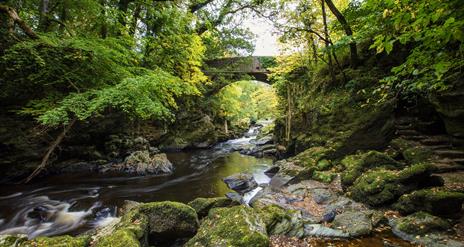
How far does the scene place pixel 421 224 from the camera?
4.12m

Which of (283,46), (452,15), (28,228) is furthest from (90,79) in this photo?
(283,46)

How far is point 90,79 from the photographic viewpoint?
22.3ft

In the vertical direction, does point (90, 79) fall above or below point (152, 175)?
above

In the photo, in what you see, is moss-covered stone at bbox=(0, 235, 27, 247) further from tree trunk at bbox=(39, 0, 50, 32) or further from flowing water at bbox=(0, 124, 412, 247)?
tree trunk at bbox=(39, 0, 50, 32)

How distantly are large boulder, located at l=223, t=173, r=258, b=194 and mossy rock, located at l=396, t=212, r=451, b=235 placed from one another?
4739 mm

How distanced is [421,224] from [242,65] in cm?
1749

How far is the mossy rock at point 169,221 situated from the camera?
4.41 metres

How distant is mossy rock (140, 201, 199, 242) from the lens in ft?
14.5

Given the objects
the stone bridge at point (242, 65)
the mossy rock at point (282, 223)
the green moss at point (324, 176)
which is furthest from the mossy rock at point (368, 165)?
the stone bridge at point (242, 65)

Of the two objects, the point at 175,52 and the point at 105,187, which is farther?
the point at 175,52

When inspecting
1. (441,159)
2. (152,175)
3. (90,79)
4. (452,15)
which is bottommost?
(152,175)

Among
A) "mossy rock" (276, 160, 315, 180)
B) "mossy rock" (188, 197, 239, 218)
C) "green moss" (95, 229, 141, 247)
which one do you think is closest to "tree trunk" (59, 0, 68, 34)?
"mossy rock" (188, 197, 239, 218)

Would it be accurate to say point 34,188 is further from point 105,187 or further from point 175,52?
point 175,52

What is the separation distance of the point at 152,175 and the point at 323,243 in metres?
8.10
